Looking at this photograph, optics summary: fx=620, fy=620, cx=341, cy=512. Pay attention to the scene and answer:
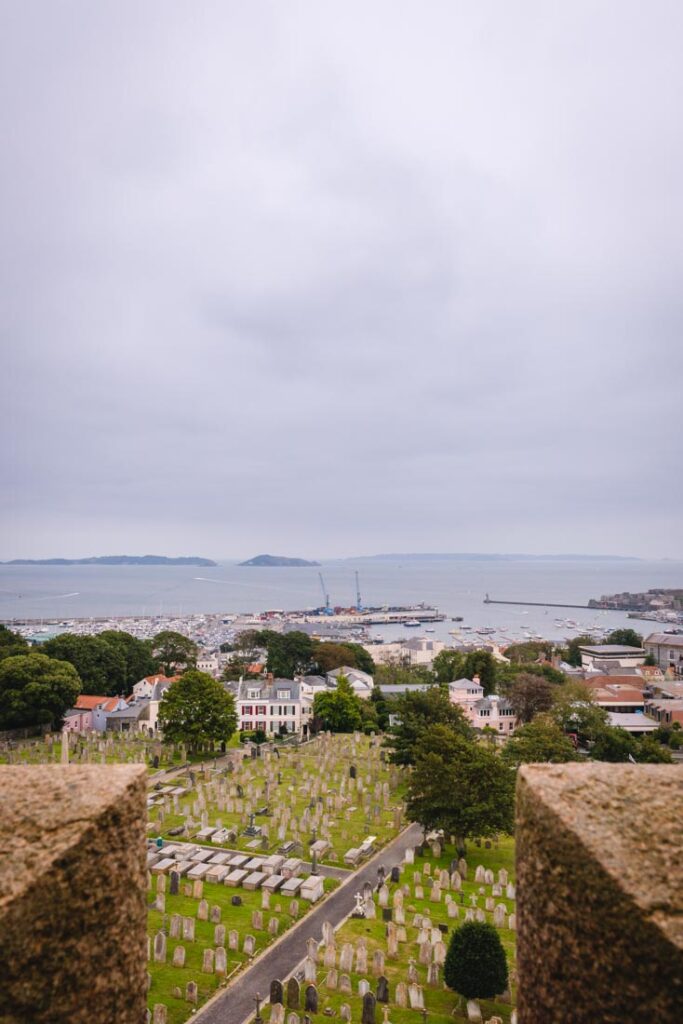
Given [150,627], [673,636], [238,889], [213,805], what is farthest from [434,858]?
[150,627]

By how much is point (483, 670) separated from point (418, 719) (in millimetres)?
23533

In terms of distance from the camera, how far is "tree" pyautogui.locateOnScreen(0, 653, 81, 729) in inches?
1496

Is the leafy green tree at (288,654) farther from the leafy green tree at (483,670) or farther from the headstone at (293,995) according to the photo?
the headstone at (293,995)

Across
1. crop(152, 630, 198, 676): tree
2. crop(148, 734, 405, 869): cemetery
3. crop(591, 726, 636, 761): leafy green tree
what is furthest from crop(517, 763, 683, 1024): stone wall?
crop(152, 630, 198, 676): tree

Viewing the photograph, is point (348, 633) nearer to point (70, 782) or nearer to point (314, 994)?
point (314, 994)

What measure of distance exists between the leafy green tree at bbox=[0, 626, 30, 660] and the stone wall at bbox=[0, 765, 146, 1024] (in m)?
45.6

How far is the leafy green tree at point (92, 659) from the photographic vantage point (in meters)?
48.6

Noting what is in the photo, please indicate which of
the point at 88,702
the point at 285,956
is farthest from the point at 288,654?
the point at 285,956

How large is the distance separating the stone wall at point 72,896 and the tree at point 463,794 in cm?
1874

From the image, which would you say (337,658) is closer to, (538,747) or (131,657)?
(131,657)

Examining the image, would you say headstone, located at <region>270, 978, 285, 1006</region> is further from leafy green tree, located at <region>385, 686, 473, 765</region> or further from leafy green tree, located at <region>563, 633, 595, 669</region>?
leafy green tree, located at <region>563, 633, 595, 669</region>

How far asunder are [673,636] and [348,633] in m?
59.3

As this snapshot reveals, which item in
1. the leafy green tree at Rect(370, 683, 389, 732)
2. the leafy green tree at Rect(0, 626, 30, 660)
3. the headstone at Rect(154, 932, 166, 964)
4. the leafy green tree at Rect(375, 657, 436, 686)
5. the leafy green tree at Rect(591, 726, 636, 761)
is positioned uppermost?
the leafy green tree at Rect(0, 626, 30, 660)

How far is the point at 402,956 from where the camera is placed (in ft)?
49.1
